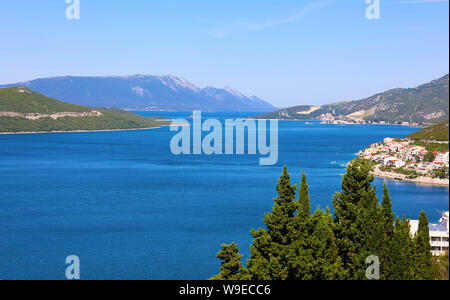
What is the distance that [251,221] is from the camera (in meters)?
27.7

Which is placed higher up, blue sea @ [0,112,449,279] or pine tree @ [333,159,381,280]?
pine tree @ [333,159,381,280]

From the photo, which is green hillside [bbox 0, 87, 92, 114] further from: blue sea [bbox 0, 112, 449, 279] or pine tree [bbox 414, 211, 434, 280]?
pine tree [bbox 414, 211, 434, 280]

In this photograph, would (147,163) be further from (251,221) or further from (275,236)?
(275,236)

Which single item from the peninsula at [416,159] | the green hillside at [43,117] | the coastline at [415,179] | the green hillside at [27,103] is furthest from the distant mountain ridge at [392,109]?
the green hillside at [27,103]

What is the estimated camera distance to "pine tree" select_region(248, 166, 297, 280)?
10891 mm

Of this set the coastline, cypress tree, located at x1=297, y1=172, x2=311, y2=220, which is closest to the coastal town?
the coastline

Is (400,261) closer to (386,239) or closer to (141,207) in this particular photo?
(386,239)

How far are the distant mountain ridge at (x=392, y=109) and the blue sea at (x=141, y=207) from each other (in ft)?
224

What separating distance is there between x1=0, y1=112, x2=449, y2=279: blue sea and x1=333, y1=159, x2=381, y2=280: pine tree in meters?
9.04

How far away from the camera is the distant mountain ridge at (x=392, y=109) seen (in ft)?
393

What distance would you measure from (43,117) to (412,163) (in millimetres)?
84162

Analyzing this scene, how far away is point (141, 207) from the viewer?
32188 mm

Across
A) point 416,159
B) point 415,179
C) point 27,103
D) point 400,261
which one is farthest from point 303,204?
point 27,103

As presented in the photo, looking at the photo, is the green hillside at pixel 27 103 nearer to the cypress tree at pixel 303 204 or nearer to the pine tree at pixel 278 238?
the cypress tree at pixel 303 204
